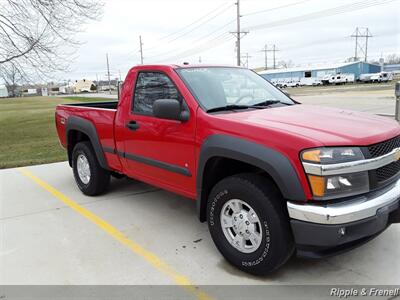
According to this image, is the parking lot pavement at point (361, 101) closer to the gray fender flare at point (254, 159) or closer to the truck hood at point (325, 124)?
the truck hood at point (325, 124)

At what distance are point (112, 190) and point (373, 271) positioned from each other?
3931mm

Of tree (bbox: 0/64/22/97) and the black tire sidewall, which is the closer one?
the black tire sidewall

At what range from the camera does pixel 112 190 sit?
591cm

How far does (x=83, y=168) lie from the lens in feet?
18.8

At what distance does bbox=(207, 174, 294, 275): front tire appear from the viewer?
2963 mm

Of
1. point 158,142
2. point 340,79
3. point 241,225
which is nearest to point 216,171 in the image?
point 241,225

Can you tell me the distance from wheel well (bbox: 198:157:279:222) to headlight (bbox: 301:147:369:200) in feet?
2.50

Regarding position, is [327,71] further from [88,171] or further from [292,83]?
[88,171]

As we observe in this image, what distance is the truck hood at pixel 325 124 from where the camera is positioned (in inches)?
112

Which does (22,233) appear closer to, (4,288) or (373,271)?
(4,288)

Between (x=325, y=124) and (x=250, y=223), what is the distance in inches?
41.0

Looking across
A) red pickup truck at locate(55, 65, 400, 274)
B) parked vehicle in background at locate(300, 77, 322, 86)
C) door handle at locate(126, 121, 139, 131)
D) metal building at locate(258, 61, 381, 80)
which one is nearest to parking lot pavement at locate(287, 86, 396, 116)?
red pickup truck at locate(55, 65, 400, 274)

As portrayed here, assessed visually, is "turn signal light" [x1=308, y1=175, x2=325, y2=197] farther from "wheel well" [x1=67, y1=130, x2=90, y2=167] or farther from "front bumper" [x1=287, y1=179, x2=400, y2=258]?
"wheel well" [x1=67, y1=130, x2=90, y2=167]

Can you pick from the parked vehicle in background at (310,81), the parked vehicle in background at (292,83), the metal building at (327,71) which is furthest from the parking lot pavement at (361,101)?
the metal building at (327,71)
